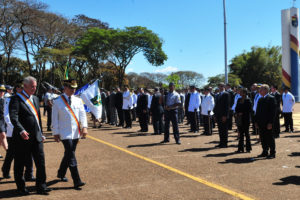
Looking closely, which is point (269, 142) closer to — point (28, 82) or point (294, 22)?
point (28, 82)

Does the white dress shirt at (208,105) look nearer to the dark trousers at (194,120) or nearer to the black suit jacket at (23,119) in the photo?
the dark trousers at (194,120)

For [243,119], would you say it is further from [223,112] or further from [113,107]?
[113,107]

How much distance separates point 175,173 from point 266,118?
2.99 metres

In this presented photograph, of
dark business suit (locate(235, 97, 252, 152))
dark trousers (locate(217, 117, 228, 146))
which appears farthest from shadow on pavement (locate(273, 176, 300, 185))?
dark trousers (locate(217, 117, 228, 146))

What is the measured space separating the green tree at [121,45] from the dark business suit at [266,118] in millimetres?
33248

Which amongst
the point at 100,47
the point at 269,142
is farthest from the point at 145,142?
the point at 100,47

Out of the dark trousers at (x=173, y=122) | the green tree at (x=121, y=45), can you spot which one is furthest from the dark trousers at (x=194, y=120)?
the green tree at (x=121, y=45)

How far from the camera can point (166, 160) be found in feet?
24.7

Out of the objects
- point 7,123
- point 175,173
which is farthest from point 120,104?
point 175,173

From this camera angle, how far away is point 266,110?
776 cm

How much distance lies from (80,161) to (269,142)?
15.6 feet

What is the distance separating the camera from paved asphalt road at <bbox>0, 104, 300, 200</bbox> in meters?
5.01

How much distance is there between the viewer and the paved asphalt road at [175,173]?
5.01 m

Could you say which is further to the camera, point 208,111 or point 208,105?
point 208,105
